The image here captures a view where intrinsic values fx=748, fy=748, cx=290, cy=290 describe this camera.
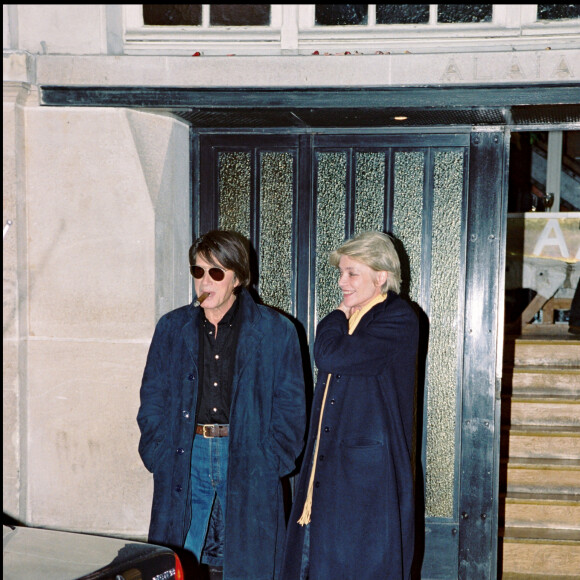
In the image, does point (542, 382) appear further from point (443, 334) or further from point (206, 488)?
point (206, 488)

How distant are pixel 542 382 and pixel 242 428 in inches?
182

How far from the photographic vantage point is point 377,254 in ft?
12.8

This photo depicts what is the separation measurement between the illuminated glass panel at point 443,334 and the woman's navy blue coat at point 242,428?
5.09 feet

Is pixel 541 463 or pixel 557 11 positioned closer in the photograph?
pixel 557 11

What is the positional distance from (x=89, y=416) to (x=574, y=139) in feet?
43.4

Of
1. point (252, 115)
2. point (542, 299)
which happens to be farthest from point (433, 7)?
point (542, 299)

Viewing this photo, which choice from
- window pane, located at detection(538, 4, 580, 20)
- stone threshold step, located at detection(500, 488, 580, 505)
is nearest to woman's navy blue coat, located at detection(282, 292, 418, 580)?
window pane, located at detection(538, 4, 580, 20)

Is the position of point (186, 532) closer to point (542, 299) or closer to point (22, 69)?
point (22, 69)

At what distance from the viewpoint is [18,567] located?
8.70 feet

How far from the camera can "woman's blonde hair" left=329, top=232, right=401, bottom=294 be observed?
12.7 feet

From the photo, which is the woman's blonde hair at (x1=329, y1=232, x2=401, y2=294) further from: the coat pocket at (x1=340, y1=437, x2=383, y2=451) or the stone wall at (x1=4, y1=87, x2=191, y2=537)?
the stone wall at (x1=4, y1=87, x2=191, y2=537)

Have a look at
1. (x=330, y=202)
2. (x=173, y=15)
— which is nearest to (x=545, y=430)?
(x=330, y=202)

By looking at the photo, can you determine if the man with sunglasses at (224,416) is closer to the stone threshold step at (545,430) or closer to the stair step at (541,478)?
the stair step at (541,478)

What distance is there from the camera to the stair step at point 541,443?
6.83m
